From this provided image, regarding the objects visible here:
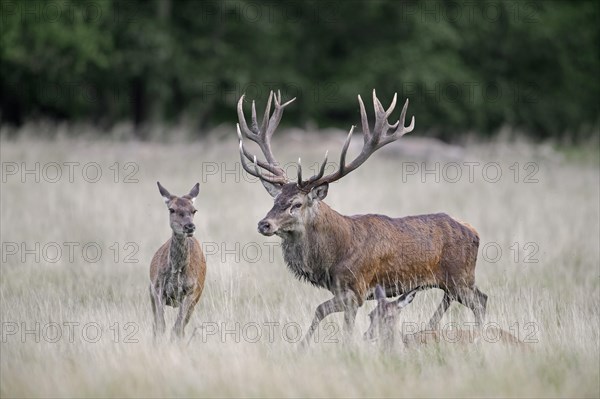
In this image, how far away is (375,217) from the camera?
7.74 metres

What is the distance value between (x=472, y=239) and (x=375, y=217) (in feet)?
2.73

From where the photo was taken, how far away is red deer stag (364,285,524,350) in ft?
21.6

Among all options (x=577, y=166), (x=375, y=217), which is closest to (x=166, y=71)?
(x=577, y=166)

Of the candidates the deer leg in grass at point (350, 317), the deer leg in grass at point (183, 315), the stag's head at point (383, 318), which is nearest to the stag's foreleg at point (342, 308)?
the deer leg in grass at point (350, 317)

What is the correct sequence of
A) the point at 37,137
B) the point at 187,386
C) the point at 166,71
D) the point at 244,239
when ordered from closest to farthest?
the point at 187,386, the point at 244,239, the point at 37,137, the point at 166,71

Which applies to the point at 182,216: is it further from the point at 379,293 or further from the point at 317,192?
the point at 379,293

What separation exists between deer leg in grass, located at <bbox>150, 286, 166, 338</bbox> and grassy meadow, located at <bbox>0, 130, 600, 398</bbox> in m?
0.11

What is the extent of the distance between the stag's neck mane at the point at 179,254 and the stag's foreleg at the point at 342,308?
1.12 metres

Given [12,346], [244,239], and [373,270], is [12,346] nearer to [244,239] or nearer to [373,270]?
[373,270]

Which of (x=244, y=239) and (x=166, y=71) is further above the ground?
(x=166, y=71)

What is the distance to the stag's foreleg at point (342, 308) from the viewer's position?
7055 mm

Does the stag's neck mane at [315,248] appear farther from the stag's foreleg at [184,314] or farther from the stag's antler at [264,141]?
the stag's foreleg at [184,314]

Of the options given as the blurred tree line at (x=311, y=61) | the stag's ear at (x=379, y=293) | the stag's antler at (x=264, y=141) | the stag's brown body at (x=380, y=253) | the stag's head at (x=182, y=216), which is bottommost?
the stag's ear at (x=379, y=293)

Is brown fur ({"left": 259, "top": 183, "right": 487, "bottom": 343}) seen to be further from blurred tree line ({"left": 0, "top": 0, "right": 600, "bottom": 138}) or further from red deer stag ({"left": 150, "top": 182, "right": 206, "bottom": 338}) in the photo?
blurred tree line ({"left": 0, "top": 0, "right": 600, "bottom": 138})
